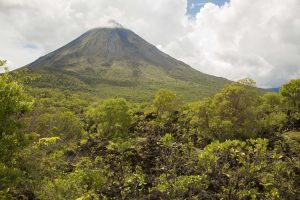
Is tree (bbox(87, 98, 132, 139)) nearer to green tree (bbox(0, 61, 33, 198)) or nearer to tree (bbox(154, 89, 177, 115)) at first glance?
tree (bbox(154, 89, 177, 115))

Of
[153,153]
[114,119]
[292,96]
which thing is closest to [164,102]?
[114,119]

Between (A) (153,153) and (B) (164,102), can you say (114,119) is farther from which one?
(A) (153,153)

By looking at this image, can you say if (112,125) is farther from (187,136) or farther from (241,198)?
(241,198)

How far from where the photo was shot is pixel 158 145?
35125 millimetres

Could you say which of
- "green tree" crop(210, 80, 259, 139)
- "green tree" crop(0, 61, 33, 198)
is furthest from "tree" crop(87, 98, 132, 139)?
"green tree" crop(0, 61, 33, 198)

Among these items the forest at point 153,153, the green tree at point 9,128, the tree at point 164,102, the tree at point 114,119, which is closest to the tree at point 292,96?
the forest at point 153,153

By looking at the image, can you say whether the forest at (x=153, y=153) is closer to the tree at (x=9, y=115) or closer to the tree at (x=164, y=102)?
the tree at (x=9, y=115)

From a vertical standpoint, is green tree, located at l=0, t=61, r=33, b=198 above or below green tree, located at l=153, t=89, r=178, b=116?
below

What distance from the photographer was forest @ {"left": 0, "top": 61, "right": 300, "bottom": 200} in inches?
687

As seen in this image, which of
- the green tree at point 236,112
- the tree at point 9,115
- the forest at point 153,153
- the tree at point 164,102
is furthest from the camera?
the tree at point 164,102

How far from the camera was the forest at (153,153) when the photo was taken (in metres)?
17.5

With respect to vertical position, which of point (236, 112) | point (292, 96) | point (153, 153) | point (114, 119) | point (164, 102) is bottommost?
point (153, 153)

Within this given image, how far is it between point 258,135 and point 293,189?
1709cm

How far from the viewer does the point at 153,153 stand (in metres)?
32.8
